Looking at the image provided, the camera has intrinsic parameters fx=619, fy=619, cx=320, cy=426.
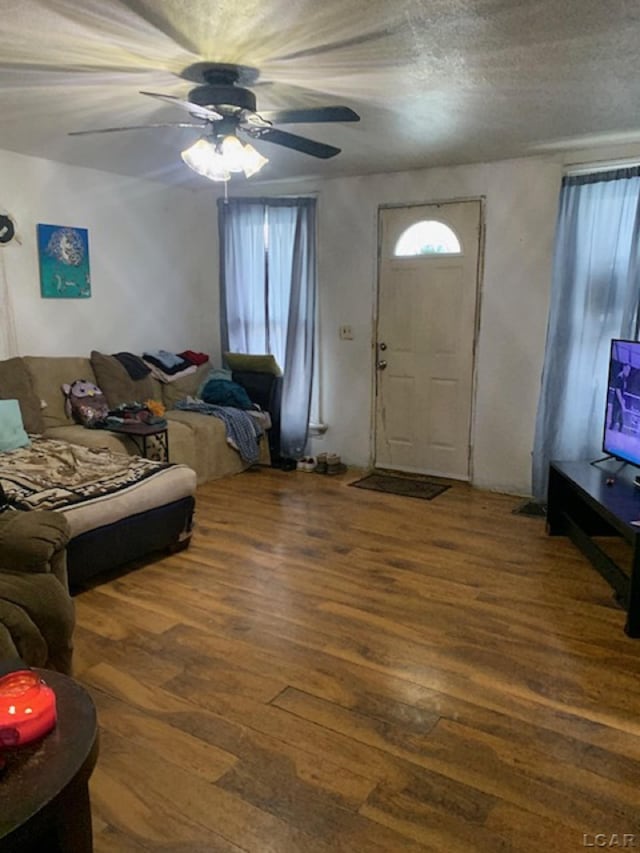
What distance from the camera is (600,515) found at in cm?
299

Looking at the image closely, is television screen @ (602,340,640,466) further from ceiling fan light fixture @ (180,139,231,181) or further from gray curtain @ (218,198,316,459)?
gray curtain @ (218,198,316,459)

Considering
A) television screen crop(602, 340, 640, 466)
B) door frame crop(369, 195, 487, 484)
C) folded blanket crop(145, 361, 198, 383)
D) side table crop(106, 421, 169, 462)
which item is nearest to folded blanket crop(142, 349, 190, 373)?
folded blanket crop(145, 361, 198, 383)

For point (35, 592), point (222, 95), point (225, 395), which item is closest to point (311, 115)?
point (222, 95)

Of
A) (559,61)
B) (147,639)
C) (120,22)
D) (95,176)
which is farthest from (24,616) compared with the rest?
(95,176)

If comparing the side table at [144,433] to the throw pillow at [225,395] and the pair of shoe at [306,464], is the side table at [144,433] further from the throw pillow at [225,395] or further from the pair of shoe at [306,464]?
the pair of shoe at [306,464]

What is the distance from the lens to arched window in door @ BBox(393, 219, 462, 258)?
15.2 ft

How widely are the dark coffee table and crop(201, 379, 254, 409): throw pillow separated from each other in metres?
3.83

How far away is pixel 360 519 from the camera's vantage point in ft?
13.3

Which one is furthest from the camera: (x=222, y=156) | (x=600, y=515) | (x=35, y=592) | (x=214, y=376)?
(x=214, y=376)

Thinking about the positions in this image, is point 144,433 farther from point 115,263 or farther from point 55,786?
point 55,786

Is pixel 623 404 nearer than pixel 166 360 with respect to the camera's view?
Yes

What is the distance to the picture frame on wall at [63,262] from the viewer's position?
449 cm

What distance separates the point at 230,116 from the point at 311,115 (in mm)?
346

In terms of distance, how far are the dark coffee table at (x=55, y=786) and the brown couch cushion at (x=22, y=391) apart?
3019mm
